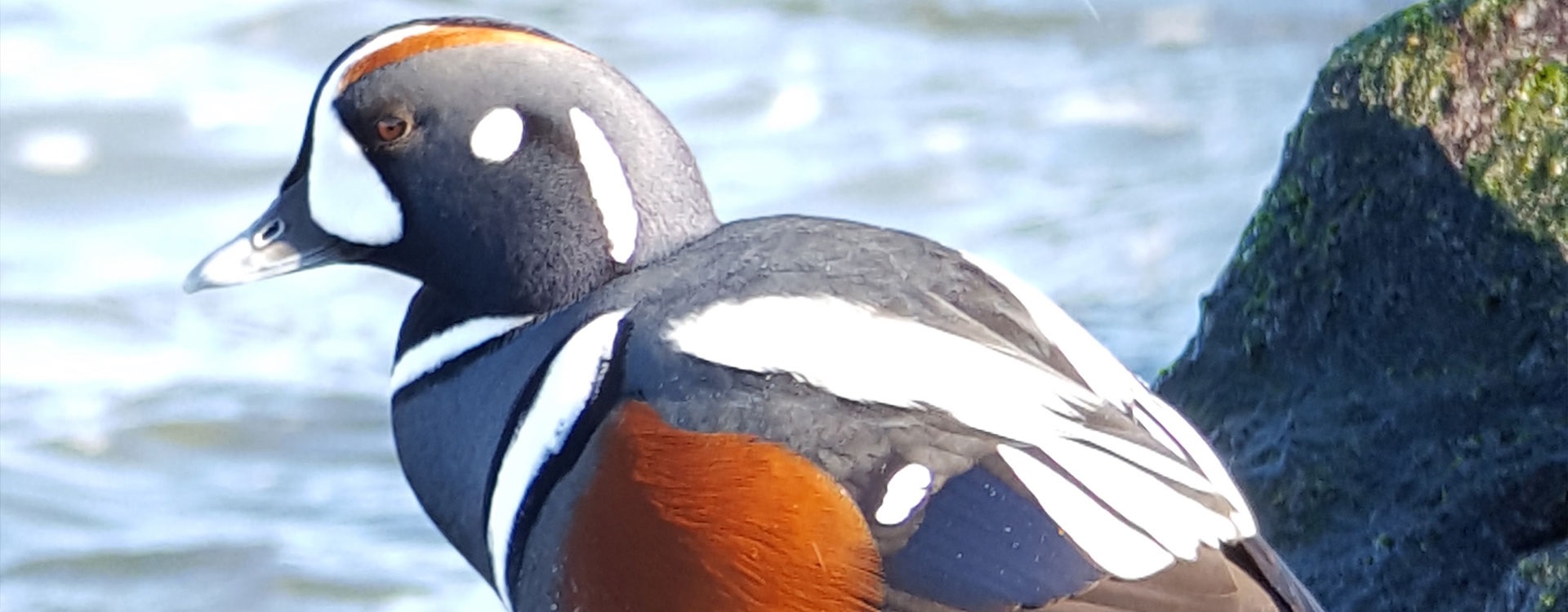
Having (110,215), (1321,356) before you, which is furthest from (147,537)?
(1321,356)

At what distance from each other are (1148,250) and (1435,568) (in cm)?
383

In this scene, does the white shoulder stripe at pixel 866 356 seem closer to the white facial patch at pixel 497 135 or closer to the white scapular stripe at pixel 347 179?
the white facial patch at pixel 497 135

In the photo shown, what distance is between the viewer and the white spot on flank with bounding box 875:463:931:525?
2.79 metres

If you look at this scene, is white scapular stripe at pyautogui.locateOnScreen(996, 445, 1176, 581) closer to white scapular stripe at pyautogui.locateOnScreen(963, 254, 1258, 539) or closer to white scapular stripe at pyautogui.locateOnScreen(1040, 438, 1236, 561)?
white scapular stripe at pyautogui.locateOnScreen(1040, 438, 1236, 561)

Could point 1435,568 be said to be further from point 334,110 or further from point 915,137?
point 915,137

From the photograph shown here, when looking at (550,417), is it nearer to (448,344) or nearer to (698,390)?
(698,390)

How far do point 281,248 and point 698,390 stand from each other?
1013mm

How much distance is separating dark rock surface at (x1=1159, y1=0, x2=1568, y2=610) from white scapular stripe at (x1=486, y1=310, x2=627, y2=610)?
1504 mm

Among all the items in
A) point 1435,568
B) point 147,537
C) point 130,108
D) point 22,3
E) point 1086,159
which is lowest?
point 1435,568

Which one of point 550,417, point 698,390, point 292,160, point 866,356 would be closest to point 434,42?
point 550,417

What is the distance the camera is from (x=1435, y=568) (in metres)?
3.74

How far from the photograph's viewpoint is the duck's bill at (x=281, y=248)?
141 inches

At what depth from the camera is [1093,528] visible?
279 centimetres

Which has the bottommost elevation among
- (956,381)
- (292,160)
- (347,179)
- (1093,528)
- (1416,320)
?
(1093,528)
